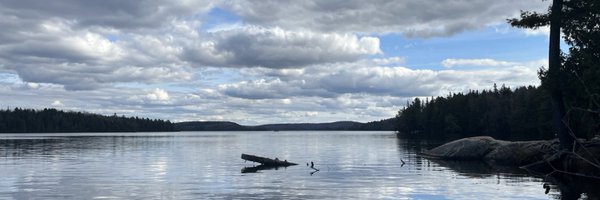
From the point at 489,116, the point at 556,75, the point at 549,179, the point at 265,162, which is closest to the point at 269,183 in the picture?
the point at 265,162

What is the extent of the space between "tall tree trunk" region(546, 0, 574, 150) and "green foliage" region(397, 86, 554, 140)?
3081 inches

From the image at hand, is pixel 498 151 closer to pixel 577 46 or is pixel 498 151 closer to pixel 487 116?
pixel 577 46

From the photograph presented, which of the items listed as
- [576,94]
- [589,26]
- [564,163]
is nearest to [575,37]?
[589,26]

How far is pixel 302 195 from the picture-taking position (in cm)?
2584

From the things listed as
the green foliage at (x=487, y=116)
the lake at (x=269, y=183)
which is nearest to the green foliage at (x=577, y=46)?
the lake at (x=269, y=183)

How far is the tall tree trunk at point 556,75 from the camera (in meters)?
36.2

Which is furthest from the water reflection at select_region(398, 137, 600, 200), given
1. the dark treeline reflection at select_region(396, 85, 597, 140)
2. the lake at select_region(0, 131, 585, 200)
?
the dark treeline reflection at select_region(396, 85, 597, 140)

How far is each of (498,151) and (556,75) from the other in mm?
13447

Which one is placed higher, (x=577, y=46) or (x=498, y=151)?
(x=577, y=46)

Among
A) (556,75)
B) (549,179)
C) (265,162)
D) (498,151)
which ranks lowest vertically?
(549,179)

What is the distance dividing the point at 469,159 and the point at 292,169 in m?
18.1

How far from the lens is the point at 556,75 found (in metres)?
36.2

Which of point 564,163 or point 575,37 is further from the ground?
point 575,37

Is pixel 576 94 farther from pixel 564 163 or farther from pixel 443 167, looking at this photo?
pixel 443 167
